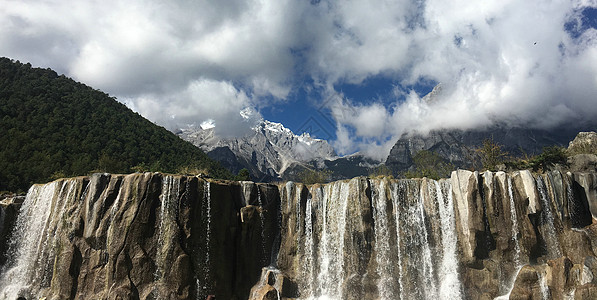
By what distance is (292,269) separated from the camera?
29.5 metres

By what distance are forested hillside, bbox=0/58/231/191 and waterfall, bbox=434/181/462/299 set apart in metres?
44.7

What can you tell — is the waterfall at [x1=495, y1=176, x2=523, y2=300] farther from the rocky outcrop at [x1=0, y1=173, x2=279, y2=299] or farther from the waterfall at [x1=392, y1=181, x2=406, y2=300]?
the rocky outcrop at [x1=0, y1=173, x2=279, y2=299]

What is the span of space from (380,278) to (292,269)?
737 cm

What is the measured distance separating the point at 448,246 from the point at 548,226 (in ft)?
26.1

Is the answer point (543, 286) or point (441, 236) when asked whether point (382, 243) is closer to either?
point (441, 236)

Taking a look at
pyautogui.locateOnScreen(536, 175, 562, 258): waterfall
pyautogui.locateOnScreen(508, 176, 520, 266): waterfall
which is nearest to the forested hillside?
pyautogui.locateOnScreen(508, 176, 520, 266): waterfall

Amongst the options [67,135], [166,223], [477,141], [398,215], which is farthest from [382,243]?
[477,141]

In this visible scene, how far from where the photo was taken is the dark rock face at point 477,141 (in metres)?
129

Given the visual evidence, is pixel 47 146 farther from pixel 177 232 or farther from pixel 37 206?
pixel 177 232

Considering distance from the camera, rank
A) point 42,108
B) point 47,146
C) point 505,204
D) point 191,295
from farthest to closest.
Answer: point 42,108 → point 47,146 → point 505,204 → point 191,295

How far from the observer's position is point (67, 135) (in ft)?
189

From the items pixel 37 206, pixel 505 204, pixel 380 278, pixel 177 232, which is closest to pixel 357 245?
pixel 380 278

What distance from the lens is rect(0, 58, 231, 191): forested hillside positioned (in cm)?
5000

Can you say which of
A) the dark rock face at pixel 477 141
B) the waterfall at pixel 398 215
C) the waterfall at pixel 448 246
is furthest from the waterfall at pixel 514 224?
the dark rock face at pixel 477 141
